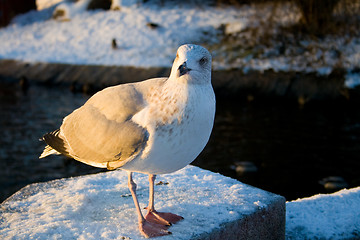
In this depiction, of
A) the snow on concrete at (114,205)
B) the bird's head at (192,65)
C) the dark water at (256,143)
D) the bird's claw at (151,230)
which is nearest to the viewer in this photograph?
the bird's head at (192,65)

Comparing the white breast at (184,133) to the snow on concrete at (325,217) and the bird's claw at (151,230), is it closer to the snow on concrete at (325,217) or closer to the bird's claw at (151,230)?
the bird's claw at (151,230)

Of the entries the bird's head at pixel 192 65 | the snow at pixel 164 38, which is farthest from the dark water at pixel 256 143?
the bird's head at pixel 192 65

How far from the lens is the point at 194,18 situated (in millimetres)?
18812

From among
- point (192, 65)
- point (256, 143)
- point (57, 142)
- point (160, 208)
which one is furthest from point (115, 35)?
point (192, 65)

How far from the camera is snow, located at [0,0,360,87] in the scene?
14.6 meters

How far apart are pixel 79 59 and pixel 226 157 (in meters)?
8.67

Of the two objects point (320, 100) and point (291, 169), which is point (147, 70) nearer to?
point (320, 100)

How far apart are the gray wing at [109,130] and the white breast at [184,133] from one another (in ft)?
0.33

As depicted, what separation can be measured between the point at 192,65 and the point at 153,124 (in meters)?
0.49

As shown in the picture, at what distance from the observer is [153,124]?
10.0ft

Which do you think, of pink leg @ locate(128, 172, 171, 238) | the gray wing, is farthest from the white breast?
pink leg @ locate(128, 172, 171, 238)

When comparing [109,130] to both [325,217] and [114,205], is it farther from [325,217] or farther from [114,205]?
[325,217]

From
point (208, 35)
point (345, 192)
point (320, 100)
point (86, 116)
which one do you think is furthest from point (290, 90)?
point (86, 116)

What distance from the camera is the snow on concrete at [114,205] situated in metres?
3.47
